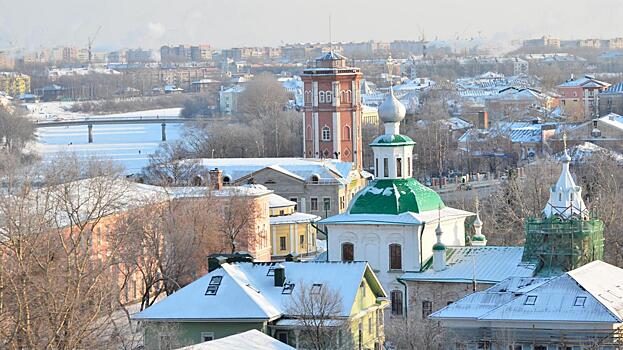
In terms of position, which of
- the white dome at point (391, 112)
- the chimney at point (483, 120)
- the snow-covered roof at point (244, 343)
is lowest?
the chimney at point (483, 120)

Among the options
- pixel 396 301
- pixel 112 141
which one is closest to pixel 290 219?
pixel 396 301

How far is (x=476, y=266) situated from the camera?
30.7 m

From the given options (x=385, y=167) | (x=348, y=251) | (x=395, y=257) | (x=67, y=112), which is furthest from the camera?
(x=67, y=112)

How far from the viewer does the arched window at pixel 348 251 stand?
3231cm

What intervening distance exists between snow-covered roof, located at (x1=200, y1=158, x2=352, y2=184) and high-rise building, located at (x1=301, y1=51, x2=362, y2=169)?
7.32m

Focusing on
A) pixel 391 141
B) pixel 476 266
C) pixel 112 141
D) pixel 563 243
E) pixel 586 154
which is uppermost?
pixel 391 141

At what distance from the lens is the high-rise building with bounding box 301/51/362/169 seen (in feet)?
195

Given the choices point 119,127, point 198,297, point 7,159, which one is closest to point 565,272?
point 198,297

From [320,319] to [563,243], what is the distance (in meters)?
5.61

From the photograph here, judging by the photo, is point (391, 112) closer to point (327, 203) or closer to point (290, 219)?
point (290, 219)

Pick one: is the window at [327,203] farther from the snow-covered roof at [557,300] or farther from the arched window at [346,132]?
the snow-covered roof at [557,300]

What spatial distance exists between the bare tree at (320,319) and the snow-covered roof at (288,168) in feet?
74.3

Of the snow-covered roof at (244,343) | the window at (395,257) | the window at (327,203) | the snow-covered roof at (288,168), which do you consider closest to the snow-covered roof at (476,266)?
the window at (395,257)

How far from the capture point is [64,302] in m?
21.5
